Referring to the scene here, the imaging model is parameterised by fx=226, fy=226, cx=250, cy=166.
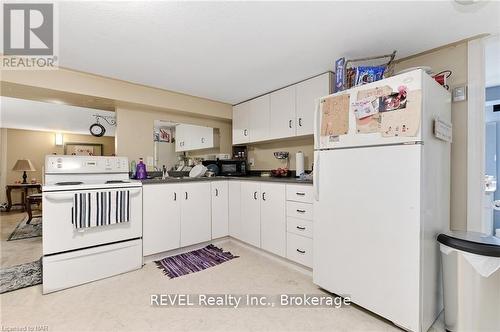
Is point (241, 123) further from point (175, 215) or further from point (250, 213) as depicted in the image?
point (175, 215)

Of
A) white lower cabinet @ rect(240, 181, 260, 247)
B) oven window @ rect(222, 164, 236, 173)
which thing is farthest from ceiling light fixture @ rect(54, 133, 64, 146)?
white lower cabinet @ rect(240, 181, 260, 247)

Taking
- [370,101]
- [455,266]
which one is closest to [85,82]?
[370,101]

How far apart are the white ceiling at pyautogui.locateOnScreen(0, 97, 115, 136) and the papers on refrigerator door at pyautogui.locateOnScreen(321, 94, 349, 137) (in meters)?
3.92

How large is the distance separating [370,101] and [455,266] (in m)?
1.22

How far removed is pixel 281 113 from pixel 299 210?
4.49 ft

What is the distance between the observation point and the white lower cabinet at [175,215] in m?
2.61

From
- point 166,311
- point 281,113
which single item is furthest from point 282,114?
point 166,311

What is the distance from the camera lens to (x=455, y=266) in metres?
1.46

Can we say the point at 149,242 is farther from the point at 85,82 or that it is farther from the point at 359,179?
the point at 359,179

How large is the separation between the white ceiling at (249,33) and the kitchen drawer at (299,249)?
5.98 feet

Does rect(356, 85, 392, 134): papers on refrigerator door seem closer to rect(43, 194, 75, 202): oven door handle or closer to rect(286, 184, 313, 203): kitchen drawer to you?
rect(286, 184, 313, 203): kitchen drawer

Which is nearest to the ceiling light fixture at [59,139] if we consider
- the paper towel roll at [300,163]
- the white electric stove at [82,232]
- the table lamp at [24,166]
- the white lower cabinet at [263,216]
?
the table lamp at [24,166]

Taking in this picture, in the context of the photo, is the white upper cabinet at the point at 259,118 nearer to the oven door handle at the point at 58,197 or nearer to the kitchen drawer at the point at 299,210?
the kitchen drawer at the point at 299,210

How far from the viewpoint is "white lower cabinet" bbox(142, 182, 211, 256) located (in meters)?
2.61
